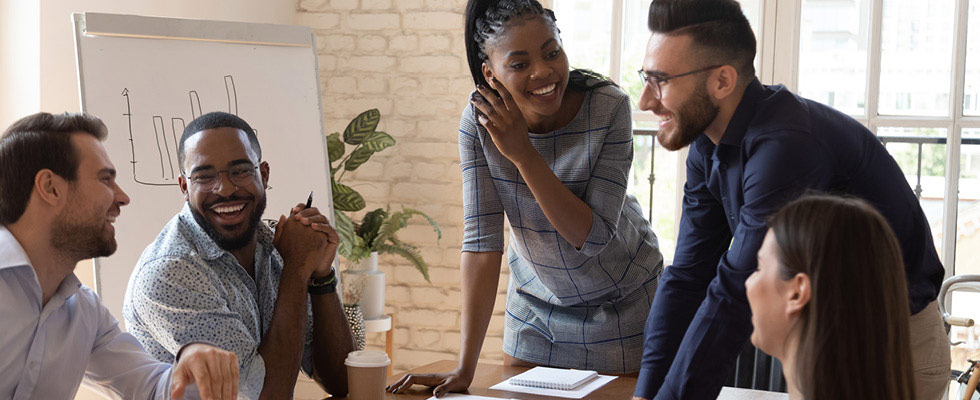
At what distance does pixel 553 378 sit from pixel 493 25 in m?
Answer: 0.74

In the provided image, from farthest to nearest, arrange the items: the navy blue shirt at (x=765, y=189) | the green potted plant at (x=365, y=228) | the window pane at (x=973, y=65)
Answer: the green potted plant at (x=365, y=228) → the window pane at (x=973, y=65) → the navy blue shirt at (x=765, y=189)

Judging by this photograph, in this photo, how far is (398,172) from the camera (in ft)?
13.8

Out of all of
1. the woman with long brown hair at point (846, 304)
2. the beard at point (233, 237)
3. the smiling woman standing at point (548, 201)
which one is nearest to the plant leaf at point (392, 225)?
the smiling woman standing at point (548, 201)

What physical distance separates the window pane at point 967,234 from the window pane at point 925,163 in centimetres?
7

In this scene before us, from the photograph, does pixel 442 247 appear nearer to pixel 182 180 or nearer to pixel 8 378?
pixel 182 180

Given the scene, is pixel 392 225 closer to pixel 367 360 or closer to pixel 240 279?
pixel 240 279

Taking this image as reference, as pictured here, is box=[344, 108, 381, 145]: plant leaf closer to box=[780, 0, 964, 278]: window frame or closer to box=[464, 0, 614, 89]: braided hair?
box=[780, 0, 964, 278]: window frame

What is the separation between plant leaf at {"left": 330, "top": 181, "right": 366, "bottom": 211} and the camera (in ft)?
12.4

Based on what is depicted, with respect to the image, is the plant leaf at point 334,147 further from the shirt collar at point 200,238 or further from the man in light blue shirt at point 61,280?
the man in light blue shirt at point 61,280

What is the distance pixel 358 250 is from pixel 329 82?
92 centimetres

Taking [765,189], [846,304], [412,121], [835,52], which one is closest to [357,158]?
[412,121]

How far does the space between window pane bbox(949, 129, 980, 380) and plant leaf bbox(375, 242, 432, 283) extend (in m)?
2.12

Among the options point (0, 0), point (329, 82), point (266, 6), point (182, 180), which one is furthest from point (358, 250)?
point (182, 180)

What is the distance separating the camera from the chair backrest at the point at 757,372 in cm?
206
